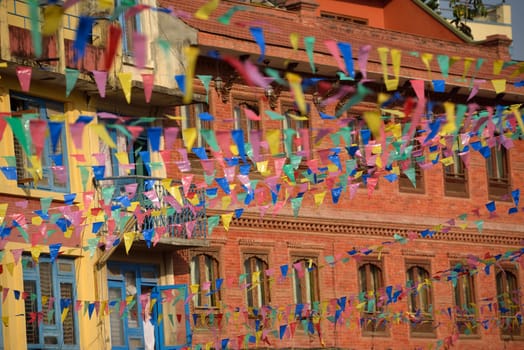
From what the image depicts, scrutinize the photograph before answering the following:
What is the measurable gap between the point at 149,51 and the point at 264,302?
657 centimetres

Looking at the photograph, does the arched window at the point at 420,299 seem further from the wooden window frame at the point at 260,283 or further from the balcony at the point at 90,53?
the balcony at the point at 90,53

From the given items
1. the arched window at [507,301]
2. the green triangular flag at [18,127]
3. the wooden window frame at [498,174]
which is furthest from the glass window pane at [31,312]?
the wooden window frame at [498,174]

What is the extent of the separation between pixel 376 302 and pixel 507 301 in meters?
4.67

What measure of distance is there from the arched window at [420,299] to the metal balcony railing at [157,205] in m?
7.95

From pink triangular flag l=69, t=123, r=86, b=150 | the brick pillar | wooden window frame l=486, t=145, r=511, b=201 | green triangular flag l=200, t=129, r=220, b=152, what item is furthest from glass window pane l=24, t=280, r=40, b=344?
wooden window frame l=486, t=145, r=511, b=201

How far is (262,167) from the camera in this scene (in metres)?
27.0

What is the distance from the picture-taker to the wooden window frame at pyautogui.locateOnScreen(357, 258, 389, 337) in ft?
124

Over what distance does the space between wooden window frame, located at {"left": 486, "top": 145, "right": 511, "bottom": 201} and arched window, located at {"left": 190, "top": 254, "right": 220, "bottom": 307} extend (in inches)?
412

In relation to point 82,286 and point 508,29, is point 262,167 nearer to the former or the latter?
point 82,286

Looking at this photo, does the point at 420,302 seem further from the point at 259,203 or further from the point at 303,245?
the point at 259,203

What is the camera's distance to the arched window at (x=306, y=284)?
36781mm

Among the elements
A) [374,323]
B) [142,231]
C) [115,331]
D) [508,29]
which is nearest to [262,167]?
[142,231]

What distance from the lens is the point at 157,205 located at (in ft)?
105

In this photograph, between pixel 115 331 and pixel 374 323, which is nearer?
pixel 115 331
